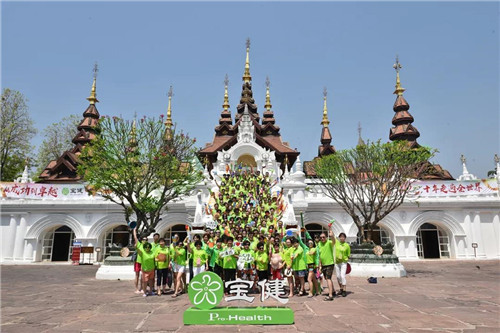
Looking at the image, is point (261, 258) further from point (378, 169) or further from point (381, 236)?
point (381, 236)

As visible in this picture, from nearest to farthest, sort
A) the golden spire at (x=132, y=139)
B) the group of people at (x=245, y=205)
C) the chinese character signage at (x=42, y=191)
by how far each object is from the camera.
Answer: the group of people at (x=245, y=205), the golden spire at (x=132, y=139), the chinese character signage at (x=42, y=191)

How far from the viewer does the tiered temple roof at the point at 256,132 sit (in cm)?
2877

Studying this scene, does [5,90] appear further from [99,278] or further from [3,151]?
[99,278]

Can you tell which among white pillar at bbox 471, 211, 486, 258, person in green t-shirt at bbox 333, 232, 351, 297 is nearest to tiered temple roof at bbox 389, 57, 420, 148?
white pillar at bbox 471, 211, 486, 258

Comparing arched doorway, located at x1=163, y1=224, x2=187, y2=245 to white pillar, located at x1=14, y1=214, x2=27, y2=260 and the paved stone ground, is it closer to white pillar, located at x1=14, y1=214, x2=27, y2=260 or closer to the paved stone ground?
white pillar, located at x1=14, y1=214, x2=27, y2=260

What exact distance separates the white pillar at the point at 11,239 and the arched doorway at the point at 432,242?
28.3 metres

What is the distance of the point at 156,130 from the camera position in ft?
51.7

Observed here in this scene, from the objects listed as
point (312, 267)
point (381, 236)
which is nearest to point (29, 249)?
point (312, 267)

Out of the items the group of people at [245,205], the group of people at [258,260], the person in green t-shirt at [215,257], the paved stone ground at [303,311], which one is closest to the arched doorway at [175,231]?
the group of people at [245,205]

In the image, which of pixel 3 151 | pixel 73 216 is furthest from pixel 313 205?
pixel 3 151

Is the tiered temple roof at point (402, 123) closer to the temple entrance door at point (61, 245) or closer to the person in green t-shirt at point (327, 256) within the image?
the person in green t-shirt at point (327, 256)

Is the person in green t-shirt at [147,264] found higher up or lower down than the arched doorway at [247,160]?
lower down

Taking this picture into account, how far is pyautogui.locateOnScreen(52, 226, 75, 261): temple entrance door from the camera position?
2450cm

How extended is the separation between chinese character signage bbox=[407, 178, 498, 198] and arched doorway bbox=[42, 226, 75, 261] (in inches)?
998
